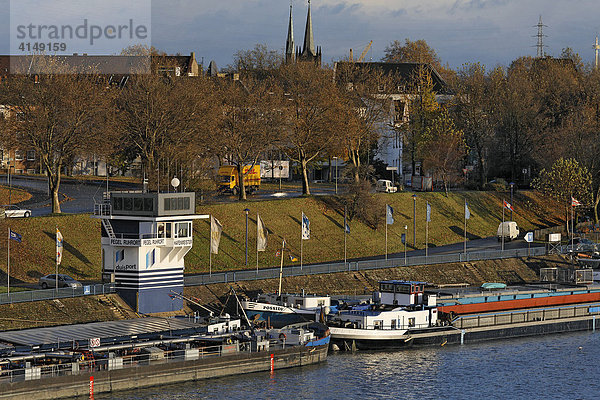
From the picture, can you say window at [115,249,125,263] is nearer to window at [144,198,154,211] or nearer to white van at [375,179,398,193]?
window at [144,198,154,211]

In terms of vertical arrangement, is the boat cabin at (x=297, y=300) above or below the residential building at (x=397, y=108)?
below

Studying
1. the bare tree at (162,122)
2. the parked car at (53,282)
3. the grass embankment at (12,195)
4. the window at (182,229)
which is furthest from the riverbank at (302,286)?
the grass embankment at (12,195)

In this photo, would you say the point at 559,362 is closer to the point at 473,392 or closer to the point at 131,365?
the point at 473,392

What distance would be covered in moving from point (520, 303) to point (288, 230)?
30737 mm

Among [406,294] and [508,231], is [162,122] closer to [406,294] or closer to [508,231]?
[406,294]

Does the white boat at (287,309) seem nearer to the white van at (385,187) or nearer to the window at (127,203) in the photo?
the window at (127,203)

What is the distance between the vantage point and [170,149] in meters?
104

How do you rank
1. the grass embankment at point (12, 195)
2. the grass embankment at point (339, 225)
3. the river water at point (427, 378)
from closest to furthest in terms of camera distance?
1. the river water at point (427, 378)
2. the grass embankment at point (339, 225)
3. the grass embankment at point (12, 195)

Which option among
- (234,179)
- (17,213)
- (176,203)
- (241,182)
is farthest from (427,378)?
(234,179)

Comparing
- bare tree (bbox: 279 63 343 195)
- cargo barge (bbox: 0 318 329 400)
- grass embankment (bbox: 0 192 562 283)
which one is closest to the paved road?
grass embankment (bbox: 0 192 562 283)

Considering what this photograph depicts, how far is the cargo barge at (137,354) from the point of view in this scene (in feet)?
194

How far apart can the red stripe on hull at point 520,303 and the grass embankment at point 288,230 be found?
22.5m

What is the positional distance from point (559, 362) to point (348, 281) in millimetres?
26823

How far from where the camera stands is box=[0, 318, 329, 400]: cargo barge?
5925cm
